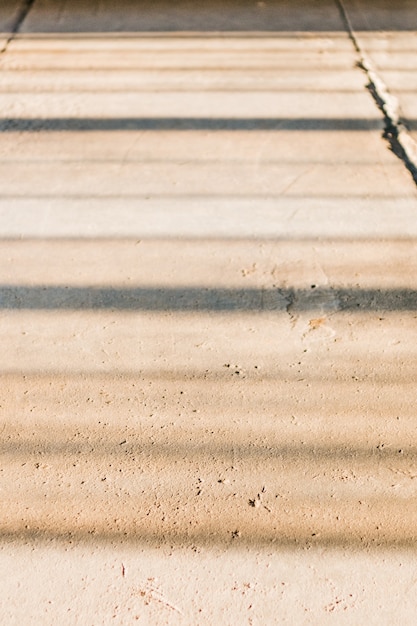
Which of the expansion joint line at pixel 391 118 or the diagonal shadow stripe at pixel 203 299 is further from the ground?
the expansion joint line at pixel 391 118

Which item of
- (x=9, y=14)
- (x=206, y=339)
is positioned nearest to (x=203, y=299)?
(x=206, y=339)

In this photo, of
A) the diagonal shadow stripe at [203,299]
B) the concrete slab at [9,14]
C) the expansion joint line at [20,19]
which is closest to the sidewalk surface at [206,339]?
the diagonal shadow stripe at [203,299]

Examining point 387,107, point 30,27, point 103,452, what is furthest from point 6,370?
point 30,27

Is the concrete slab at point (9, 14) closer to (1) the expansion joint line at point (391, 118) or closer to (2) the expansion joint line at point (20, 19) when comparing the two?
(2) the expansion joint line at point (20, 19)

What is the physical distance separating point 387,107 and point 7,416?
2.09m

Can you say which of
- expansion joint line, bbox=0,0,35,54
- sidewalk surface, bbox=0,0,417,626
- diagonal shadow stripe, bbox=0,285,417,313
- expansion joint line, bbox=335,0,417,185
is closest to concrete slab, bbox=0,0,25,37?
expansion joint line, bbox=0,0,35,54

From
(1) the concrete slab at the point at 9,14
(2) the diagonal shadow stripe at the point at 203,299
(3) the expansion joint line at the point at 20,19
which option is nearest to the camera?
(2) the diagonal shadow stripe at the point at 203,299

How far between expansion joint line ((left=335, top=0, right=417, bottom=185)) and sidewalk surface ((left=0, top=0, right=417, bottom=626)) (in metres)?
0.03

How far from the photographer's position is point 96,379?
192 centimetres

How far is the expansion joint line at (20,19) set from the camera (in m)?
3.71

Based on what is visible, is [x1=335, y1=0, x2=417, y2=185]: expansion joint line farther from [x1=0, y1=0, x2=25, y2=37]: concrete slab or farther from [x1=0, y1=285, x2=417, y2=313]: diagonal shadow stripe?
[x1=0, y1=0, x2=25, y2=37]: concrete slab

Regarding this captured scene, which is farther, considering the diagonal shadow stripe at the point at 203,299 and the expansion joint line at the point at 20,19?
the expansion joint line at the point at 20,19

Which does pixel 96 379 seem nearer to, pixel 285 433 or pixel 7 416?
pixel 7 416

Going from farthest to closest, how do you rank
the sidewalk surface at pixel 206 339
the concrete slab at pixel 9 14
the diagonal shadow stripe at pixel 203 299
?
the concrete slab at pixel 9 14 < the diagonal shadow stripe at pixel 203 299 < the sidewalk surface at pixel 206 339
